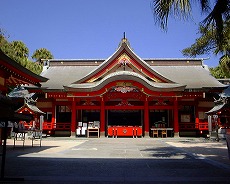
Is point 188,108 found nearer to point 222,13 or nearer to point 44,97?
point 44,97

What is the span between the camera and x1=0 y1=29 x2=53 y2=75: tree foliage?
23612 mm

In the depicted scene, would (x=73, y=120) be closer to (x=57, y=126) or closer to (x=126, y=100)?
(x=57, y=126)

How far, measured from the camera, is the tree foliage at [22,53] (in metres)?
23.6

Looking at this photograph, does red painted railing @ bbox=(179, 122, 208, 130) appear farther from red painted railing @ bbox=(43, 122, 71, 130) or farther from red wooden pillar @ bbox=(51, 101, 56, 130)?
red wooden pillar @ bbox=(51, 101, 56, 130)

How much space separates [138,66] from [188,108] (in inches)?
257

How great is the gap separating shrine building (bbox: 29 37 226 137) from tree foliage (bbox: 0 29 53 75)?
4145mm

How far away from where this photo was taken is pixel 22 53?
35.7 metres

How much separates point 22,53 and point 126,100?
63.3 ft

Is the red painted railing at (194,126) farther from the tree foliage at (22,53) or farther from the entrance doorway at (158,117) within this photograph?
the tree foliage at (22,53)

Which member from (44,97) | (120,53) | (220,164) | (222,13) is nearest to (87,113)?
(44,97)

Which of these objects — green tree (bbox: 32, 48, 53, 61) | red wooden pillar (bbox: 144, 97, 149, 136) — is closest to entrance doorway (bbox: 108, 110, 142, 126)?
red wooden pillar (bbox: 144, 97, 149, 136)

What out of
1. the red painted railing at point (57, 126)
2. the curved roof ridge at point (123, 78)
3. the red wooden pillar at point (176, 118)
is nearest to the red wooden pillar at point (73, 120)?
the red painted railing at point (57, 126)

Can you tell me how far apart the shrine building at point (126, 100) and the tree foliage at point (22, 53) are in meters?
4.15

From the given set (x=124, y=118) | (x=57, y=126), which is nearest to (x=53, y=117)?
(x=57, y=126)
